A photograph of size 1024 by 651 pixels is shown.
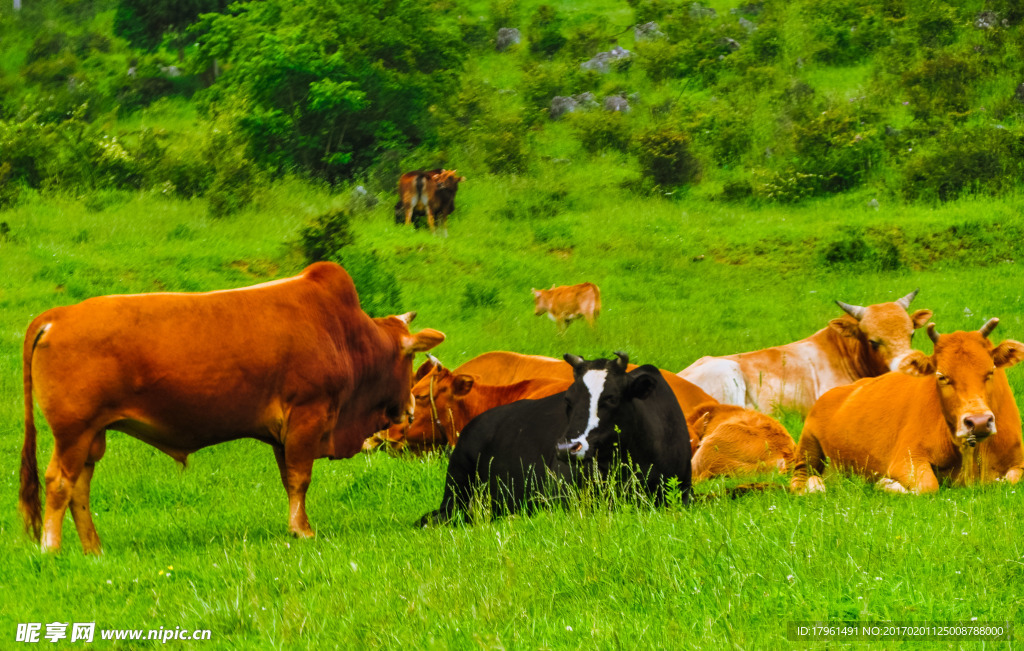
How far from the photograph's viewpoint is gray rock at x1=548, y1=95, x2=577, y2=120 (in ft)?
110

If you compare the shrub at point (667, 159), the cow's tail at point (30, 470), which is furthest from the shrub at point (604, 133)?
the cow's tail at point (30, 470)

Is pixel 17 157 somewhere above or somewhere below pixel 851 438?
below

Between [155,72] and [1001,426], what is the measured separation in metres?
35.8

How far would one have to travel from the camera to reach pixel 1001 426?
753 centimetres

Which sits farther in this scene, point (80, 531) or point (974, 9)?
point (974, 9)

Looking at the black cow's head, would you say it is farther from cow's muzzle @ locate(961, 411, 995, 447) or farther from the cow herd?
cow's muzzle @ locate(961, 411, 995, 447)

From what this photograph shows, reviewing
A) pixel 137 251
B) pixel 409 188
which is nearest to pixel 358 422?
pixel 137 251

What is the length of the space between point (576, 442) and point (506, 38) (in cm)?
3602

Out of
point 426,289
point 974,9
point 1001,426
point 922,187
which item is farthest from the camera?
point 974,9

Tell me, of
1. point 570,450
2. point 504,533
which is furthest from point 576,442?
point 504,533

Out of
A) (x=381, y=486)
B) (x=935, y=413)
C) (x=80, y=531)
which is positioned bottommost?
(x=381, y=486)

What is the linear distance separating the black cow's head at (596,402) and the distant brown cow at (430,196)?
16552 mm

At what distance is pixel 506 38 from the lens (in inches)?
1615

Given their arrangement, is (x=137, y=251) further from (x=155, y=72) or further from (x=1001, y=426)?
(x=155, y=72)
